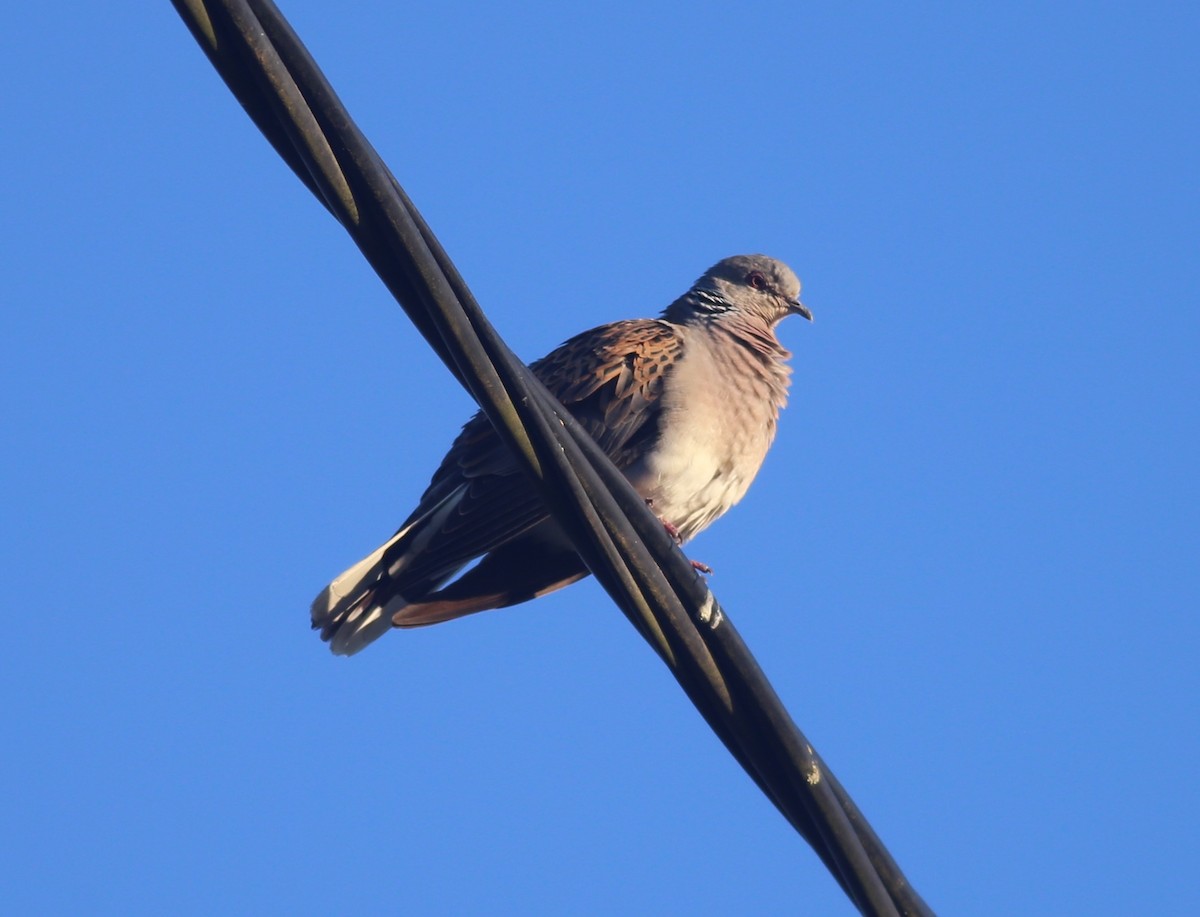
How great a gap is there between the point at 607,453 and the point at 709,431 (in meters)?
0.33

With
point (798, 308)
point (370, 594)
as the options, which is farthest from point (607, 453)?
point (798, 308)

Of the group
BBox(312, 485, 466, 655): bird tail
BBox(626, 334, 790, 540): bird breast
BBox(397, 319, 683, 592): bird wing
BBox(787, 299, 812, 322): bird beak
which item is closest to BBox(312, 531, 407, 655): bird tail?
BBox(312, 485, 466, 655): bird tail

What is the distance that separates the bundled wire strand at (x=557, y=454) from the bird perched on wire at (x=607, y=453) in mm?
2072

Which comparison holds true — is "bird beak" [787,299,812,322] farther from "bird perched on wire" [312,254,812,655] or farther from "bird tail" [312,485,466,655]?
"bird tail" [312,485,466,655]

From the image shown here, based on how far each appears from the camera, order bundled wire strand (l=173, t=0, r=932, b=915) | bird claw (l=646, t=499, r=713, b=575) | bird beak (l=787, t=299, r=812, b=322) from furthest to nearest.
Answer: bird beak (l=787, t=299, r=812, b=322) < bird claw (l=646, t=499, r=713, b=575) < bundled wire strand (l=173, t=0, r=932, b=915)

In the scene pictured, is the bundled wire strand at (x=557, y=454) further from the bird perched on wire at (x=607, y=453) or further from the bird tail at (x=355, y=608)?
the bird tail at (x=355, y=608)

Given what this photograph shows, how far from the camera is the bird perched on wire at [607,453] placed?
4.67 m

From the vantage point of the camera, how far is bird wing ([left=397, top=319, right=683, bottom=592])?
465cm

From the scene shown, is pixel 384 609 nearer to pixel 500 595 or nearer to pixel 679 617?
pixel 500 595

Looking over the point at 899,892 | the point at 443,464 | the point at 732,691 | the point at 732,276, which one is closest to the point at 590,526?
the point at 732,691

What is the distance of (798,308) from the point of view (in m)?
5.92

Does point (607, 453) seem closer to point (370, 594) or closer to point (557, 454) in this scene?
point (370, 594)

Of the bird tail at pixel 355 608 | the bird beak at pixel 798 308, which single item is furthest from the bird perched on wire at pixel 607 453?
the bird beak at pixel 798 308

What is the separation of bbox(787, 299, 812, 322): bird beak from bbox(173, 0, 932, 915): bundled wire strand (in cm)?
346
